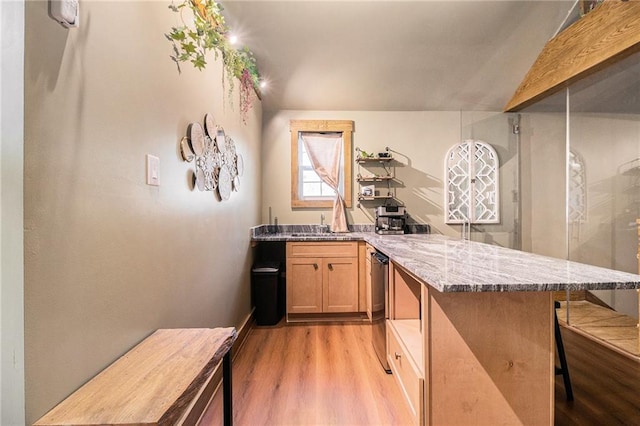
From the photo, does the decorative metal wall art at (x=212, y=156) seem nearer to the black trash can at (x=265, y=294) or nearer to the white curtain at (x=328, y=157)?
the black trash can at (x=265, y=294)

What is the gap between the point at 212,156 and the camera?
191 centimetres

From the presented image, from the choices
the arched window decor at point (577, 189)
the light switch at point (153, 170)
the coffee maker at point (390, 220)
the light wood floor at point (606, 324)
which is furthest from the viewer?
the coffee maker at point (390, 220)

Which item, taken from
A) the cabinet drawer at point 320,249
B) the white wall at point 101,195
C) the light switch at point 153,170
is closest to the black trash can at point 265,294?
the cabinet drawer at point 320,249

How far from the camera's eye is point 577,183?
2.98 meters

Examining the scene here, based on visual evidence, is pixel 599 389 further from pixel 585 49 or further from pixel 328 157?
pixel 328 157

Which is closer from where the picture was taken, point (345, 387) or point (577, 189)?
point (345, 387)

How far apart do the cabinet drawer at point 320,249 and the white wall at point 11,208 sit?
2.49 m

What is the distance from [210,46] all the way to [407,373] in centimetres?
203

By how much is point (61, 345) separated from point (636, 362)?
3.49 m

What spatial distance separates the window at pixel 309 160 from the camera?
12.1 ft

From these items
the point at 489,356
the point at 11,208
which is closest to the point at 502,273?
the point at 489,356

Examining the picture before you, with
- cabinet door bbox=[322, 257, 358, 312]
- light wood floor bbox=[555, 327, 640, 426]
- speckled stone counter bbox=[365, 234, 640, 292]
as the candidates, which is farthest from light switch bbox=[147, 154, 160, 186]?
light wood floor bbox=[555, 327, 640, 426]

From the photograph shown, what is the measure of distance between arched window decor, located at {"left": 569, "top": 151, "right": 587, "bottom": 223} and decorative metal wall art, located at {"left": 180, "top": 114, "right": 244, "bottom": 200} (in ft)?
11.6

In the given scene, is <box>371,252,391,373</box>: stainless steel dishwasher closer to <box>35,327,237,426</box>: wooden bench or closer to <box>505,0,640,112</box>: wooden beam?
<box>35,327,237,426</box>: wooden bench
